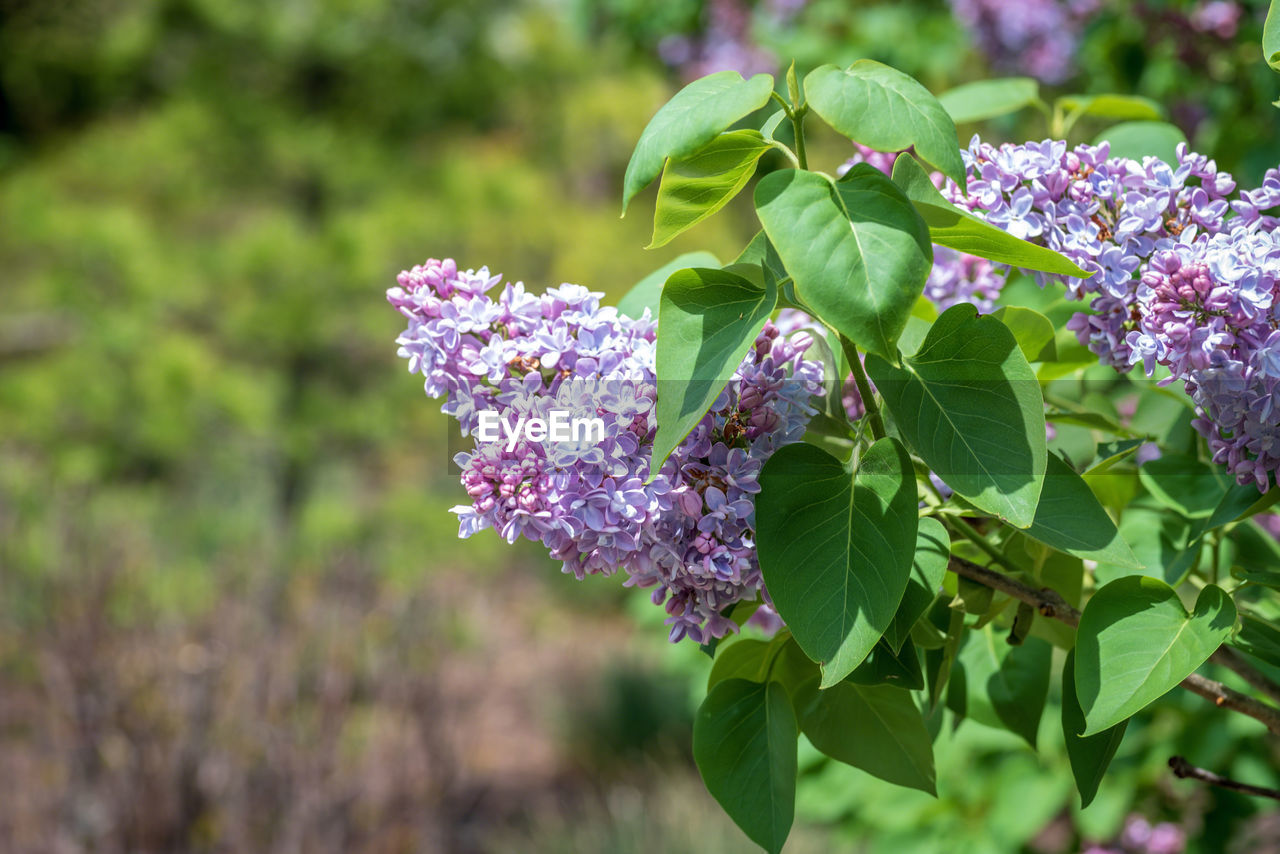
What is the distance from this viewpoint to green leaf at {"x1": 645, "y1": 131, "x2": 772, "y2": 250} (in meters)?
0.40

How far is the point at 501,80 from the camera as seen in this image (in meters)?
4.79

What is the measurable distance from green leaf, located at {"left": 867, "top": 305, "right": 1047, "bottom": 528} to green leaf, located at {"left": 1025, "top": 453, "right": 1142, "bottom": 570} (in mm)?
19

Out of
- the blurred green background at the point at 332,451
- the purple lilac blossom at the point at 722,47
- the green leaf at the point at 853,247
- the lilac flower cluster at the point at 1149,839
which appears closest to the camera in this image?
the green leaf at the point at 853,247

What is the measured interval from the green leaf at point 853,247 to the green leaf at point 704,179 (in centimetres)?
3

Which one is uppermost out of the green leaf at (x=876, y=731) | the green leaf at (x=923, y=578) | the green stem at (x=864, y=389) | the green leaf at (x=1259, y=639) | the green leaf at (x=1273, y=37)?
the green leaf at (x=1273, y=37)

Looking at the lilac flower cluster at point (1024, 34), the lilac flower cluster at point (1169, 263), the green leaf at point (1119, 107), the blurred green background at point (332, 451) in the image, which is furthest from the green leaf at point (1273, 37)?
the lilac flower cluster at point (1024, 34)

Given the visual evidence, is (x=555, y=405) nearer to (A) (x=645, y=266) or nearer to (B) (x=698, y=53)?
(B) (x=698, y=53)

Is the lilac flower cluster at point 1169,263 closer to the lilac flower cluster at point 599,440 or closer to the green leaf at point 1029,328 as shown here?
the green leaf at point 1029,328

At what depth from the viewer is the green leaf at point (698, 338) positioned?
1.18 ft

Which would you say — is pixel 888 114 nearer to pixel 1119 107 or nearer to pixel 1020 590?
pixel 1020 590

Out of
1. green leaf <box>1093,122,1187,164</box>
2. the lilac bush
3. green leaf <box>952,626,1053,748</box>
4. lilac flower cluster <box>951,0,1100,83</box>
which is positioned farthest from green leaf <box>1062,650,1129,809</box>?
lilac flower cluster <box>951,0,1100,83</box>

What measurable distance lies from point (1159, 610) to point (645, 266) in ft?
17.8

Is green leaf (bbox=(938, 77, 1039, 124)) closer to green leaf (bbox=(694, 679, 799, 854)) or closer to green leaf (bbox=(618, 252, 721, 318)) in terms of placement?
green leaf (bbox=(618, 252, 721, 318))

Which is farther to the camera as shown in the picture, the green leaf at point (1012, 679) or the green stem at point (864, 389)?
the green leaf at point (1012, 679)
